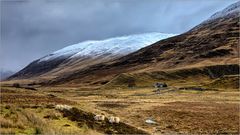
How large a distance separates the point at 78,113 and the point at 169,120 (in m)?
10.9

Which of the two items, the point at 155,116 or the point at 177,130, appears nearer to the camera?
the point at 177,130

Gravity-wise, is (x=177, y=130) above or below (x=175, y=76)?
below

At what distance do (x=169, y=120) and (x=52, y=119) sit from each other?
48.2 feet

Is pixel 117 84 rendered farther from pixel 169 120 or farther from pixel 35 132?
pixel 35 132

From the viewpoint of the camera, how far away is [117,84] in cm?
16162

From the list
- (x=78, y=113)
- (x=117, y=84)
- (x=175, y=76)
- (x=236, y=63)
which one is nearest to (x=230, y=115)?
(x=78, y=113)

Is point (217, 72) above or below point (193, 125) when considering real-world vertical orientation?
above

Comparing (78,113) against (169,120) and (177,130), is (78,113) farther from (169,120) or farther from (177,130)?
(169,120)

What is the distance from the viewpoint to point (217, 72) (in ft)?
614

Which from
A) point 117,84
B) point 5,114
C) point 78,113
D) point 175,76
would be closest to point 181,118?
point 78,113

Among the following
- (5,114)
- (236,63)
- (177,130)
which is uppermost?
(236,63)

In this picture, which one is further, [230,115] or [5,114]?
[230,115]

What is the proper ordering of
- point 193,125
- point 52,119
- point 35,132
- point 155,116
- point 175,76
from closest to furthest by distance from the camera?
point 35,132 → point 52,119 → point 193,125 → point 155,116 → point 175,76

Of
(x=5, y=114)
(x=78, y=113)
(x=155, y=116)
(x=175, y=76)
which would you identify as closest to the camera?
(x=5, y=114)
